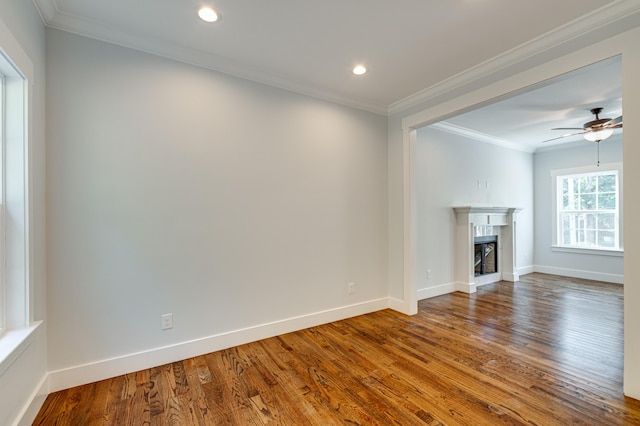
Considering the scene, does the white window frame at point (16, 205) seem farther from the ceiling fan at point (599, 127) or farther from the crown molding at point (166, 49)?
the ceiling fan at point (599, 127)

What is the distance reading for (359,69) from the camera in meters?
2.80

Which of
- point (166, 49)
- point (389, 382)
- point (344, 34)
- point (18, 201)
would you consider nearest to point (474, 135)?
point (344, 34)

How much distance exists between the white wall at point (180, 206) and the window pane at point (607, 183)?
517 cm

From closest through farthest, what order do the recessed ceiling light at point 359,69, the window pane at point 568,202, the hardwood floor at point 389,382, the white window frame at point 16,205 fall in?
the white window frame at point 16,205, the hardwood floor at point 389,382, the recessed ceiling light at point 359,69, the window pane at point 568,202

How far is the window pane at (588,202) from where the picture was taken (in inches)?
215

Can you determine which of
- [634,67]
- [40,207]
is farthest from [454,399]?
[40,207]

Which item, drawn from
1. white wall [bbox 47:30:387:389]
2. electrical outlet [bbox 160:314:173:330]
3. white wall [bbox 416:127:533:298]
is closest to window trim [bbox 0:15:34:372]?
white wall [bbox 47:30:387:389]

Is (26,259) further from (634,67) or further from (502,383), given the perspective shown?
(634,67)

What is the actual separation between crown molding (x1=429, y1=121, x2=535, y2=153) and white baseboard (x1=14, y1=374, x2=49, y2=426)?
16.0 ft

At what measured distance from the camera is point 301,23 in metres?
2.15

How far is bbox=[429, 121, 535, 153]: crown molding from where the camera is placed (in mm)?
4468

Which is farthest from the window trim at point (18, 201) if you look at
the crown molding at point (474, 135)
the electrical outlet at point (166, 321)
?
the crown molding at point (474, 135)

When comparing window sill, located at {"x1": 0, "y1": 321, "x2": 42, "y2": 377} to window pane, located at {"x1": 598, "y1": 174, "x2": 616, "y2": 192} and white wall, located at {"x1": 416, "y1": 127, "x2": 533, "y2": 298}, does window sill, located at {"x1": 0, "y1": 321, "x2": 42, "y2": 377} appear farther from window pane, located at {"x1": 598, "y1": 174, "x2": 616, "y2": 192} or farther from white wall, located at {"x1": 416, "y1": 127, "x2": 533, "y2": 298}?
window pane, located at {"x1": 598, "y1": 174, "x2": 616, "y2": 192}

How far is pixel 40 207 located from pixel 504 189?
657 cm
